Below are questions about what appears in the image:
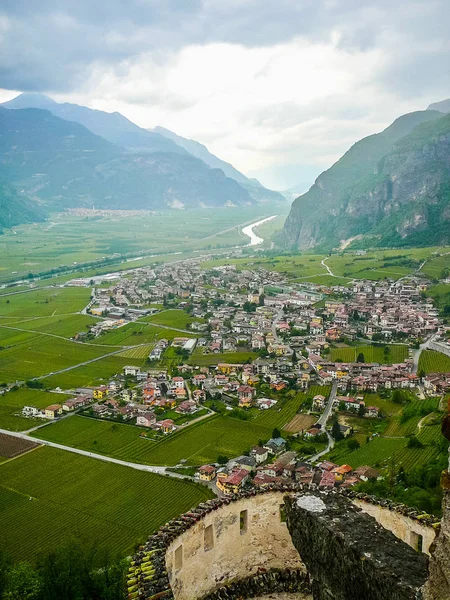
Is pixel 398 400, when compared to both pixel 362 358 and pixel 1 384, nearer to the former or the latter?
pixel 362 358

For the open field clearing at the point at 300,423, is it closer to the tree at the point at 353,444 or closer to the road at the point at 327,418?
the road at the point at 327,418

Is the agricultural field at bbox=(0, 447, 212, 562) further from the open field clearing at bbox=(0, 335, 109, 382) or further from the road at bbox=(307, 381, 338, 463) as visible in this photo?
Answer: the open field clearing at bbox=(0, 335, 109, 382)

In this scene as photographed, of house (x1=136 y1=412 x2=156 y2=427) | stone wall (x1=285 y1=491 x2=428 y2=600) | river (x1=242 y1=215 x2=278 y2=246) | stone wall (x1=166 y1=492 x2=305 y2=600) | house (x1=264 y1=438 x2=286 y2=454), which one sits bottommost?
house (x1=264 y1=438 x2=286 y2=454)

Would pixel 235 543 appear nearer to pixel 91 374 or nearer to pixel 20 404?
pixel 20 404

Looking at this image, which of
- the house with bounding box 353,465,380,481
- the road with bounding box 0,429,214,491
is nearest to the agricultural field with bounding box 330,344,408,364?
the house with bounding box 353,465,380,481

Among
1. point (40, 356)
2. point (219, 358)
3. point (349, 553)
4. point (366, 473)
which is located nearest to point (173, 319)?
point (219, 358)

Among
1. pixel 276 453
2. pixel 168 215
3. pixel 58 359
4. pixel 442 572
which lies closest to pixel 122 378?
pixel 58 359
